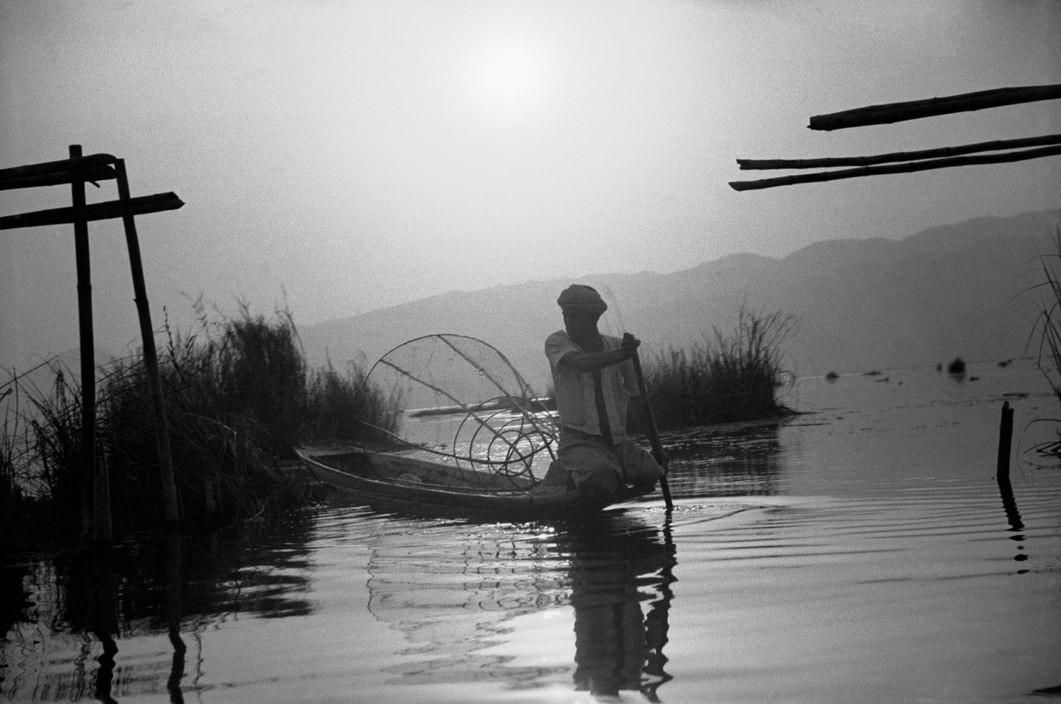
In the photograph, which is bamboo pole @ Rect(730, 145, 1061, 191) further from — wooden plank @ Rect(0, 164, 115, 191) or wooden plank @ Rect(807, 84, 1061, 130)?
wooden plank @ Rect(0, 164, 115, 191)

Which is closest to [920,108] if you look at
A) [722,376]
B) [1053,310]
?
[1053,310]

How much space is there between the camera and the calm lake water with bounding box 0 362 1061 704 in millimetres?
3900

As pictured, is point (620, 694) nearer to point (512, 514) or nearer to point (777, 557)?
point (777, 557)

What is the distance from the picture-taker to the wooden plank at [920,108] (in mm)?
4844

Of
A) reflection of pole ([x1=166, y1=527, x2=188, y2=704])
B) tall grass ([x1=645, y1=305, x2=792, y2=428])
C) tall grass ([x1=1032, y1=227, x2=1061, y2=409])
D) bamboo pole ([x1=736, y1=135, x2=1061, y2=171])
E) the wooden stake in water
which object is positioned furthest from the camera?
tall grass ([x1=645, y1=305, x2=792, y2=428])

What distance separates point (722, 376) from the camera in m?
20.2

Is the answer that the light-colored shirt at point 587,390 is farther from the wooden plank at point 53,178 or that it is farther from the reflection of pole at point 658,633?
the wooden plank at point 53,178

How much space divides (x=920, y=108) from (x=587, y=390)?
14.6 ft

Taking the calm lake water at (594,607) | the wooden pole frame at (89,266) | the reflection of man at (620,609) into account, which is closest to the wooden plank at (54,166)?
the wooden pole frame at (89,266)

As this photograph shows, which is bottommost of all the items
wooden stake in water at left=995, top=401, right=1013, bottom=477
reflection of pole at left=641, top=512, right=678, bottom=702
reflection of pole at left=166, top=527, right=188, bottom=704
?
reflection of pole at left=641, top=512, right=678, bottom=702

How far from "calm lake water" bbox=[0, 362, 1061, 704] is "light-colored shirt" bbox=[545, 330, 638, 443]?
2.68 feet

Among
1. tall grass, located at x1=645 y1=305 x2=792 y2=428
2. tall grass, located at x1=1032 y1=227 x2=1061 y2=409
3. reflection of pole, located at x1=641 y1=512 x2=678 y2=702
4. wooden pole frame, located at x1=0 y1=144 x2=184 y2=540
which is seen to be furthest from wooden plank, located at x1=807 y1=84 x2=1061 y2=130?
tall grass, located at x1=645 y1=305 x2=792 y2=428

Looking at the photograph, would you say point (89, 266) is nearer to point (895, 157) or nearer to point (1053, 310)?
point (895, 157)

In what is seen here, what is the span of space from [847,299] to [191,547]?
148052 millimetres
